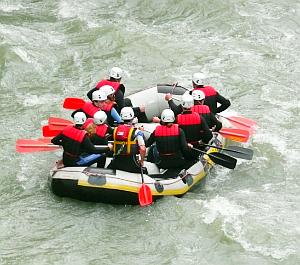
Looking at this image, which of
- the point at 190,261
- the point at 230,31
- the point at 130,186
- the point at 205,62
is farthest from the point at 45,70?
the point at 190,261

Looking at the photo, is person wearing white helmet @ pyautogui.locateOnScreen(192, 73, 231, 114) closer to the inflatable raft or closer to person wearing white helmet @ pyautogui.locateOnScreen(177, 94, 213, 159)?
person wearing white helmet @ pyautogui.locateOnScreen(177, 94, 213, 159)

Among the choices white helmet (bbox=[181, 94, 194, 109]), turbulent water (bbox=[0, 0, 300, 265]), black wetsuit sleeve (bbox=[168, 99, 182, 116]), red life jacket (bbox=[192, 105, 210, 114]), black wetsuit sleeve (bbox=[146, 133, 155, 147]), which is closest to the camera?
A: turbulent water (bbox=[0, 0, 300, 265])

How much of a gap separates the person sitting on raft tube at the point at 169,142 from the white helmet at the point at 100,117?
71 centimetres

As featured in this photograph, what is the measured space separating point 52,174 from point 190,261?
233 cm

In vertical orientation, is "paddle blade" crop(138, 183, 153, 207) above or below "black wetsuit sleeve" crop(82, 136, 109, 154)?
below

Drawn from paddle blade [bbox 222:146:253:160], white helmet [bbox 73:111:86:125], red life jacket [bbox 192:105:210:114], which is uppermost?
white helmet [bbox 73:111:86:125]

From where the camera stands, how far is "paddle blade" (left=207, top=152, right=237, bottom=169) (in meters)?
9.66

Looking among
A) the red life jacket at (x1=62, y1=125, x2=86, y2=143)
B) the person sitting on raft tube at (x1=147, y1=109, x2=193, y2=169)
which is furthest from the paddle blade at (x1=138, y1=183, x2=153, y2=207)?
the red life jacket at (x1=62, y1=125, x2=86, y2=143)

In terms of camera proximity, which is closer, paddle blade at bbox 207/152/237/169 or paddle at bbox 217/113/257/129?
paddle blade at bbox 207/152/237/169

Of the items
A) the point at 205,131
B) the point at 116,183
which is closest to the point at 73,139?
the point at 116,183

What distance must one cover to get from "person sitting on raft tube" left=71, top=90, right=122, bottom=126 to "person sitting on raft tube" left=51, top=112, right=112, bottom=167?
2.29 ft

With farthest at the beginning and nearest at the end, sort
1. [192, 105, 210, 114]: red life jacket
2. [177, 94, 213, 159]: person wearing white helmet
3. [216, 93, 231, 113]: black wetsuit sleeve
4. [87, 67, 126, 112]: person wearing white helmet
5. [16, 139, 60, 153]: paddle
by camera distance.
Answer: [216, 93, 231, 113]: black wetsuit sleeve, [87, 67, 126, 112]: person wearing white helmet, [192, 105, 210, 114]: red life jacket, [16, 139, 60, 153]: paddle, [177, 94, 213, 159]: person wearing white helmet

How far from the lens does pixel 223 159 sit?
9.70m

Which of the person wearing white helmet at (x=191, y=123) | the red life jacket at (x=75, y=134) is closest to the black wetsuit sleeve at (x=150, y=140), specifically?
→ the person wearing white helmet at (x=191, y=123)
